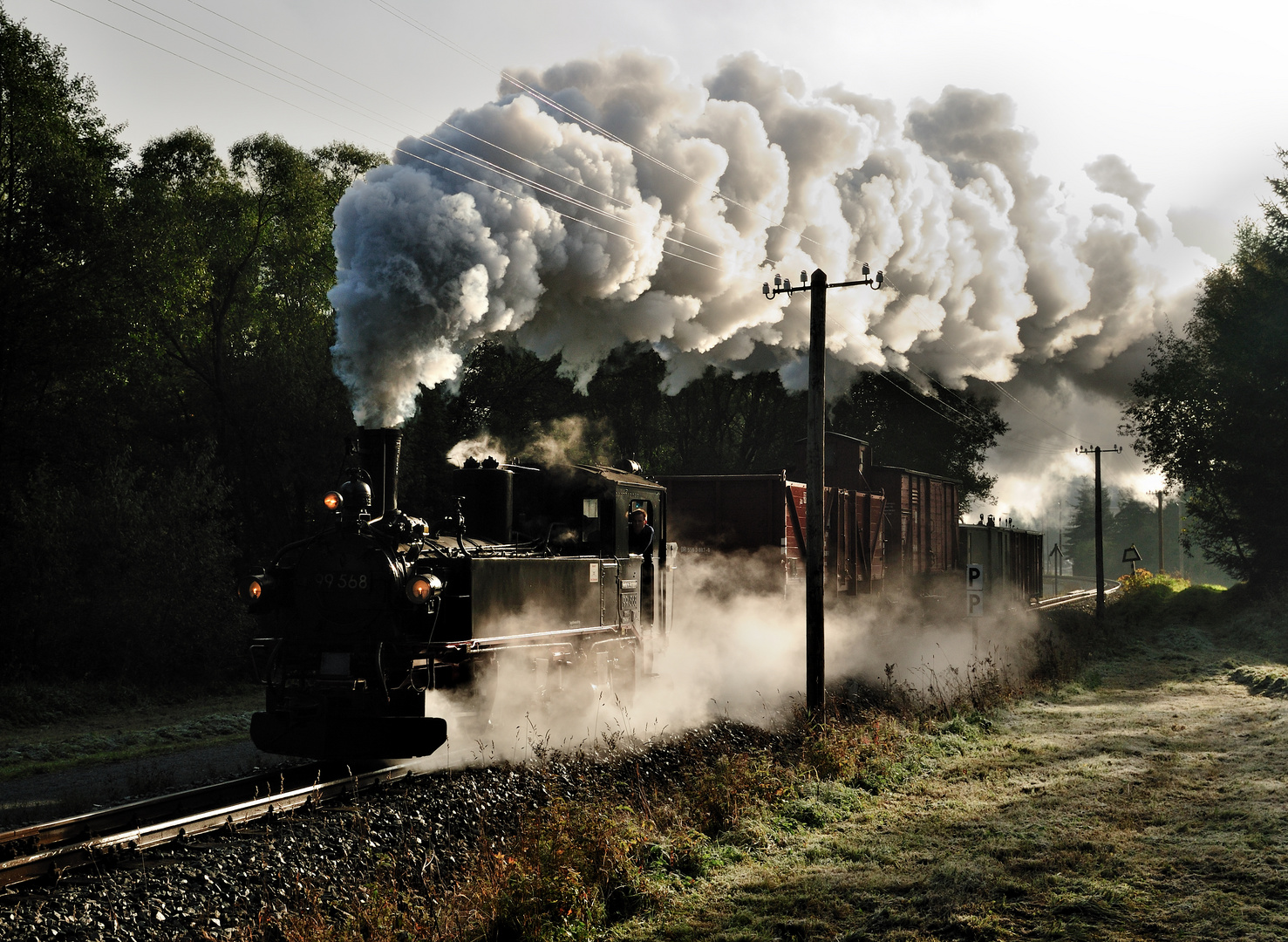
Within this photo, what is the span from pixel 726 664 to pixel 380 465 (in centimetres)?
712

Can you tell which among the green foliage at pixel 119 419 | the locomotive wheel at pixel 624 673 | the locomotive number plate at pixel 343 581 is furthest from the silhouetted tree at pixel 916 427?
the locomotive number plate at pixel 343 581

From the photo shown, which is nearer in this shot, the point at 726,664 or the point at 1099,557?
the point at 726,664

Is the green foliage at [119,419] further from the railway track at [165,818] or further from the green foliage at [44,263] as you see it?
the railway track at [165,818]

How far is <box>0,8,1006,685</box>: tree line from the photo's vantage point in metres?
15.9

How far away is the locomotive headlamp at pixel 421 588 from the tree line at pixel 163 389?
4.70 meters

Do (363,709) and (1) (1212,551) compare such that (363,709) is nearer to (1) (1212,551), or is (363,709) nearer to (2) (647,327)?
(2) (647,327)

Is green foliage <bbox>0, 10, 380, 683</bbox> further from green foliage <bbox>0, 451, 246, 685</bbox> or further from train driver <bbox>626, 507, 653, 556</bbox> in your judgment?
train driver <bbox>626, 507, 653, 556</bbox>

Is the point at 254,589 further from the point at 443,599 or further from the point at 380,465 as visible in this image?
the point at 443,599

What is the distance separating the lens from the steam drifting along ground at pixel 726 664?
356 inches

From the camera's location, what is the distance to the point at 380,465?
343 inches

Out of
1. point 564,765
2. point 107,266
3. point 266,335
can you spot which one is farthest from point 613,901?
point 266,335

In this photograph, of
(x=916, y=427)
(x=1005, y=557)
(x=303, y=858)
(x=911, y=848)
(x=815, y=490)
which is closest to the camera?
(x=303, y=858)

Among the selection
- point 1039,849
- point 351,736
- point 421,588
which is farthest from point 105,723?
point 1039,849

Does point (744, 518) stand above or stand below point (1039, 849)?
above
